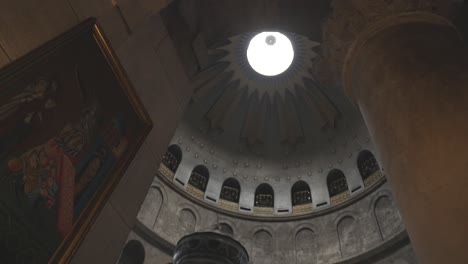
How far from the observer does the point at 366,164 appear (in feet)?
47.9

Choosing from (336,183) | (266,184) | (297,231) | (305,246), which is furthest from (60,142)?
(266,184)

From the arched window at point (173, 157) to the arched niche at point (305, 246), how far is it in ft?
19.1

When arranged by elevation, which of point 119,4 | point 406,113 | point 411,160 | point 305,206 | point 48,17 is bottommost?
point 411,160

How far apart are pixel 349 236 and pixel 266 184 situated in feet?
15.2

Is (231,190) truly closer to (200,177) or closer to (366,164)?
(200,177)

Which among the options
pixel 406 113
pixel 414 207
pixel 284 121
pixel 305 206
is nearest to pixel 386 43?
pixel 406 113

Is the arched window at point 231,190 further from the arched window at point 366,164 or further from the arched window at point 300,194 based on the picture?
the arched window at point 366,164

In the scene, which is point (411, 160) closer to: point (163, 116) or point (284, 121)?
point (163, 116)

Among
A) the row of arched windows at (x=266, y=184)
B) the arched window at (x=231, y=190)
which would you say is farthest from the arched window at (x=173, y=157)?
the arched window at (x=231, y=190)

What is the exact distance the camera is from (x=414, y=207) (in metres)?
2.43

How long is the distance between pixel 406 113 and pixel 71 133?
2.85 m

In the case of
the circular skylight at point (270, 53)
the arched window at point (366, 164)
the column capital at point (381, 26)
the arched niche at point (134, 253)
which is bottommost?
the column capital at point (381, 26)

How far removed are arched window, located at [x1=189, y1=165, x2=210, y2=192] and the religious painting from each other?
1156cm

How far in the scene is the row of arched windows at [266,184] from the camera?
48.1ft
